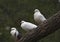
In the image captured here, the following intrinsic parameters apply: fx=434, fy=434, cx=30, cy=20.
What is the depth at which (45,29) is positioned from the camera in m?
7.19

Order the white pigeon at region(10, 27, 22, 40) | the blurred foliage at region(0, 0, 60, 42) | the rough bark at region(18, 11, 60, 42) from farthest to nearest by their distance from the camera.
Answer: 1. the blurred foliage at region(0, 0, 60, 42)
2. the white pigeon at region(10, 27, 22, 40)
3. the rough bark at region(18, 11, 60, 42)

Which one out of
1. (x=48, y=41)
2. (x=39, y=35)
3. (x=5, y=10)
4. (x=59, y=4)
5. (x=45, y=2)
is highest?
(x=5, y=10)

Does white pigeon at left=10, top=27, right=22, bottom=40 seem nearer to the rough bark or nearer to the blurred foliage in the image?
the rough bark

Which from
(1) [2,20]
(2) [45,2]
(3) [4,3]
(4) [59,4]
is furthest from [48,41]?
(3) [4,3]

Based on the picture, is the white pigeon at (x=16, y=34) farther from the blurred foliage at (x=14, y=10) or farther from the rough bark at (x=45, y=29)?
the blurred foliage at (x=14, y=10)

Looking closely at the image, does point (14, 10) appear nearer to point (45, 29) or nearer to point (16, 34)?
point (16, 34)

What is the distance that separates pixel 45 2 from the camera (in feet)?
47.6

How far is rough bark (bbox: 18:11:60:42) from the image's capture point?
7.10 metres

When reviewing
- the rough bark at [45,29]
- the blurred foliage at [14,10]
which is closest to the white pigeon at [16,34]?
the rough bark at [45,29]

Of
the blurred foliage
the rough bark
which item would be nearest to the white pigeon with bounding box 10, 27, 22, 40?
the rough bark

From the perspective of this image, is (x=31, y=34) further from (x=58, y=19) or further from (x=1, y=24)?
(x=1, y=24)

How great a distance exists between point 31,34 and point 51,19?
46 centimetres

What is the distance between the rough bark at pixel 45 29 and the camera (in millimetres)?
7098

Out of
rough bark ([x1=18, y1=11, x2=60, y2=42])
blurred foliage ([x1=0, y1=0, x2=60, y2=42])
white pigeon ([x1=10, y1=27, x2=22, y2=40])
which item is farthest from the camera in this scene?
blurred foliage ([x1=0, y1=0, x2=60, y2=42])
